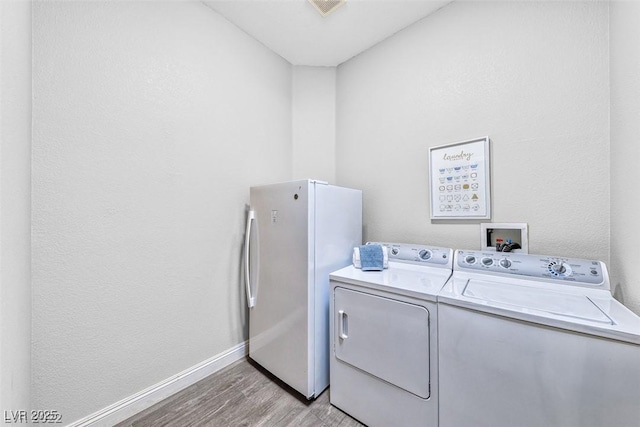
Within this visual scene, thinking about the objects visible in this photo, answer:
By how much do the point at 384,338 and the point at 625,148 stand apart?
58.6 inches

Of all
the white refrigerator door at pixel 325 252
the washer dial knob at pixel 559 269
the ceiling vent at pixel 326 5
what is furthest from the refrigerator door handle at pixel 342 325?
the ceiling vent at pixel 326 5

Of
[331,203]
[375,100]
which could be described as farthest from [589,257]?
[375,100]

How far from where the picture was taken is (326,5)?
181 cm

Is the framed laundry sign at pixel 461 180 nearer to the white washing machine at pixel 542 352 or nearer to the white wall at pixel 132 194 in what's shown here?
the white washing machine at pixel 542 352

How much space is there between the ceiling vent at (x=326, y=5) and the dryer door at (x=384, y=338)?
2.14m

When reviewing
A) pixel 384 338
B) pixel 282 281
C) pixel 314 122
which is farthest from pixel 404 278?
pixel 314 122

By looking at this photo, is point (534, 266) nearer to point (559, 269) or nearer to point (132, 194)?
point (559, 269)

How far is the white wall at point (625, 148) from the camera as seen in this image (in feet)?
3.29

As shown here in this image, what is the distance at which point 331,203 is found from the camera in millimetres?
1731

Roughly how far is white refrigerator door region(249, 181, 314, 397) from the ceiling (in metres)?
1.44

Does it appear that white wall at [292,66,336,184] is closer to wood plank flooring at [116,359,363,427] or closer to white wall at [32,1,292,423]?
white wall at [32,1,292,423]

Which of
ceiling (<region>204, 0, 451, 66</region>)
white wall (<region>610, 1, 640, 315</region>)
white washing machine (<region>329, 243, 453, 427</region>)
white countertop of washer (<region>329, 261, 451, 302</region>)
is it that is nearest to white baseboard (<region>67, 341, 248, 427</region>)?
white washing machine (<region>329, 243, 453, 427</region>)

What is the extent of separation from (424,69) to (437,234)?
136 cm

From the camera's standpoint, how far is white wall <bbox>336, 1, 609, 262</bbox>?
1314 millimetres
